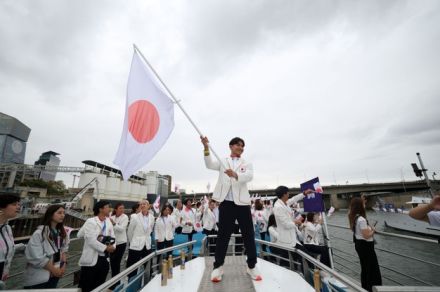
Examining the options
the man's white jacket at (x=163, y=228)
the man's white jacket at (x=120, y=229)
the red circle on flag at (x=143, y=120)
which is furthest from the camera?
the man's white jacket at (x=163, y=228)

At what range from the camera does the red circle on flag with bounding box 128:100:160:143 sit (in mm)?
3963

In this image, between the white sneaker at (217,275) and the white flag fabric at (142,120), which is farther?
the white flag fabric at (142,120)

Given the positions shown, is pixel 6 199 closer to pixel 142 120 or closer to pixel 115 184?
pixel 142 120

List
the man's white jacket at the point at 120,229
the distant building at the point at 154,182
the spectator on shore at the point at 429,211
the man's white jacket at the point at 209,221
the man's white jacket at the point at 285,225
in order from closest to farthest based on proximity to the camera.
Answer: the spectator on shore at the point at 429,211 → the man's white jacket at the point at 285,225 → the man's white jacket at the point at 120,229 → the man's white jacket at the point at 209,221 → the distant building at the point at 154,182

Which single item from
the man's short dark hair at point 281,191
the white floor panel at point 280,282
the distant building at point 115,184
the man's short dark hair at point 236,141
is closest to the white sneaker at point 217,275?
the white floor panel at point 280,282

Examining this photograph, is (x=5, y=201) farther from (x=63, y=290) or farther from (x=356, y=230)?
(x=356, y=230)

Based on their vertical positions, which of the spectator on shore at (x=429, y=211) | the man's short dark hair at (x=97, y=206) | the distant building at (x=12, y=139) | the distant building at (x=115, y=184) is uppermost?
the distant building at (x=12, y=139)

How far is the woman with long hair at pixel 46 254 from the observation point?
3221 millimetres

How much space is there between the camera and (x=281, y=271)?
3604mm

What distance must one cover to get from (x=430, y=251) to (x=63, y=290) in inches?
913

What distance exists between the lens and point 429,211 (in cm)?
271

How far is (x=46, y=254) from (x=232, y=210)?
2995 mm

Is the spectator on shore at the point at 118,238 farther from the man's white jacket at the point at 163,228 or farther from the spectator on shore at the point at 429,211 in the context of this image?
the spectator on shore at the point at 429,211

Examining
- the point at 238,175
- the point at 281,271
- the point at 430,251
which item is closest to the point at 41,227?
the point at 238,175
